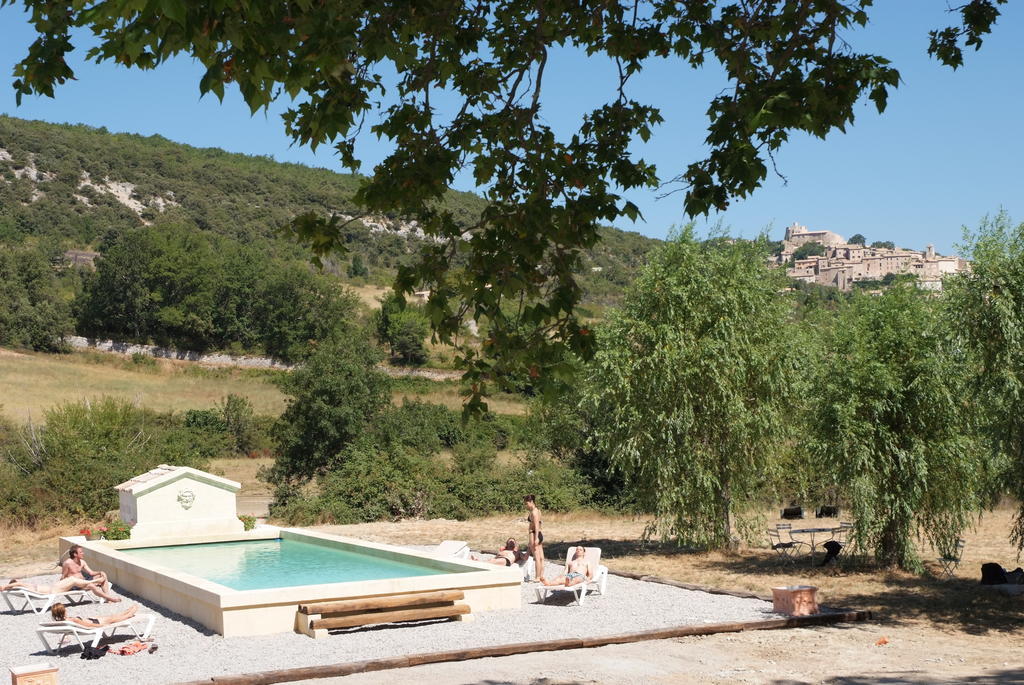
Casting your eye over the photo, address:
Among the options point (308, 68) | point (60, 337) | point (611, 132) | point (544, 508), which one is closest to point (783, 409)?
point (544, 508)

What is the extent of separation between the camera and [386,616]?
13672 mm

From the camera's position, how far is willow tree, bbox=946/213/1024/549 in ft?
49.6

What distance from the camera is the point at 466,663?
11531 mm

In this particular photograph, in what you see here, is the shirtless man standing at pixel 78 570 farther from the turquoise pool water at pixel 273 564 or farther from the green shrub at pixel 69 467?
the green shrub at pixel 69 467

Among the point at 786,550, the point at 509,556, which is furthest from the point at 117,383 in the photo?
the point at 509,556

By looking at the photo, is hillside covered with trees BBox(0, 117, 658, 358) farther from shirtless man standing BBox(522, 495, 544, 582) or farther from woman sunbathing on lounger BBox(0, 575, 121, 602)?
woman sunbathing on lounger BBox(0, 575, 121, 602)

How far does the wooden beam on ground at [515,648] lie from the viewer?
10.6 meters

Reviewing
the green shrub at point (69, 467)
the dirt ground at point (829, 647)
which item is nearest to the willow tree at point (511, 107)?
the dirt ground at point (829, 647)

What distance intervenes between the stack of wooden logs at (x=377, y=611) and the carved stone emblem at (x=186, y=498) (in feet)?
31.6

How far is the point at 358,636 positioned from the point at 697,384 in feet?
32.7

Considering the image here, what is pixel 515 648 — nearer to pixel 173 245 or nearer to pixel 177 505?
pixel 177 505

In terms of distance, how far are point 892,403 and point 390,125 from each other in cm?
1348

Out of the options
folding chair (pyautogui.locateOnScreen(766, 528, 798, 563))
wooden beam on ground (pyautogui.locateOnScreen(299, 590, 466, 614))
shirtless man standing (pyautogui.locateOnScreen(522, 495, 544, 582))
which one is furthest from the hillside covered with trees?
wooden beam on ground (pyautogui.locateOnScreen(299, 590, 466, 614))

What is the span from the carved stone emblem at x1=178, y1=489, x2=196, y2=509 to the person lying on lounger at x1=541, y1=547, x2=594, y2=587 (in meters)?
10.0
